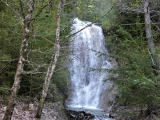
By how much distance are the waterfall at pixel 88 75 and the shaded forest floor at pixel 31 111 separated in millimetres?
3518

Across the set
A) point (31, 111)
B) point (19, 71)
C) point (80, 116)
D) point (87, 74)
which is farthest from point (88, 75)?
point (19, 71)

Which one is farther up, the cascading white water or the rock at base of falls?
the cascading white water

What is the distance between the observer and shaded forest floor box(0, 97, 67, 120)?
22.9ft

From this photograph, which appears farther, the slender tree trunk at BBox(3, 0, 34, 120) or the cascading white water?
the cascading white water

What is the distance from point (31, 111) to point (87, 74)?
7.44 metres

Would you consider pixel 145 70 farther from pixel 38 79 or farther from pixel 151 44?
pixel 38 79

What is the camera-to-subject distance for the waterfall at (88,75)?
1339cm

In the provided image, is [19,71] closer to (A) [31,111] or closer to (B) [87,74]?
(A) [31,111]

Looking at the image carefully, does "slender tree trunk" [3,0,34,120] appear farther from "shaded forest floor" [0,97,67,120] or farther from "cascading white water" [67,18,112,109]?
"cascading white water" [67,18,112,109]

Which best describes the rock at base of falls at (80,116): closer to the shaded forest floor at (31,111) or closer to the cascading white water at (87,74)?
the shaded forest floor at (31,111)

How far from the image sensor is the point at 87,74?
14.9 m

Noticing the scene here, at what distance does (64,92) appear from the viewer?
43.8 ft

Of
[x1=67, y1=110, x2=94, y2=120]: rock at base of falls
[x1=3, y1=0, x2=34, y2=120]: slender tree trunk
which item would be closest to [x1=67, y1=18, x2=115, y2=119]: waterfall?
[x1=67, y1=110, x2=94, y2=120]: rock at base of falls

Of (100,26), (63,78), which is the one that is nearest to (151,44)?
(63,78)
